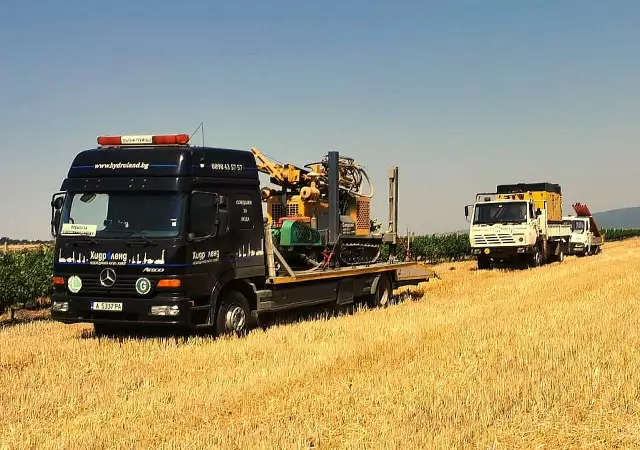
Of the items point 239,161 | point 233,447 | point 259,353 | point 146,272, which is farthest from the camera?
point 239,161

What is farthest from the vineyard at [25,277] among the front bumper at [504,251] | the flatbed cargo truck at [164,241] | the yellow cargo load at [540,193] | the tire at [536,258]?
the yellow cargo load at [540,193]

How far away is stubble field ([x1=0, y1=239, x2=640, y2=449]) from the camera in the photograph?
527 centimetres

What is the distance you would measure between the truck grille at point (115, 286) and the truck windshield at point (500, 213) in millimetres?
16983

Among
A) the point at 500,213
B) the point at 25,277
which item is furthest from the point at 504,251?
the point at 25,277

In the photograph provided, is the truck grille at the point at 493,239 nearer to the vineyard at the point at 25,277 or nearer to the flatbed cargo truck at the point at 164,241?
the vineyard at the point at 25,277

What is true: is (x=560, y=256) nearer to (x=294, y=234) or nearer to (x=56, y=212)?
(x=294, y=234)

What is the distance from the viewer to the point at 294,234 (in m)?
12.5

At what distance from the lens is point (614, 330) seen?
377 inches

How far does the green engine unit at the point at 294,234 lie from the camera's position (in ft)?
40.8

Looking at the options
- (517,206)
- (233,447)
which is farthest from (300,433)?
(517,206)

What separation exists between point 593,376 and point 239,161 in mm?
6293

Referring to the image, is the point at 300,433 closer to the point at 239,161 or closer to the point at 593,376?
the point at 593,376

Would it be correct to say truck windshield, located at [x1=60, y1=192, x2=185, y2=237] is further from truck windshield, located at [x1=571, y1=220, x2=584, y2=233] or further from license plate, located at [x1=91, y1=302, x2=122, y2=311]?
truck windshield, located at [x1=571, y1=220, x2=584, y2=233]

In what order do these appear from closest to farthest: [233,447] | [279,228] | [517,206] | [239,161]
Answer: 1. [233,447]
2. [239,161]
3. [279,228]
4. [517,206]
